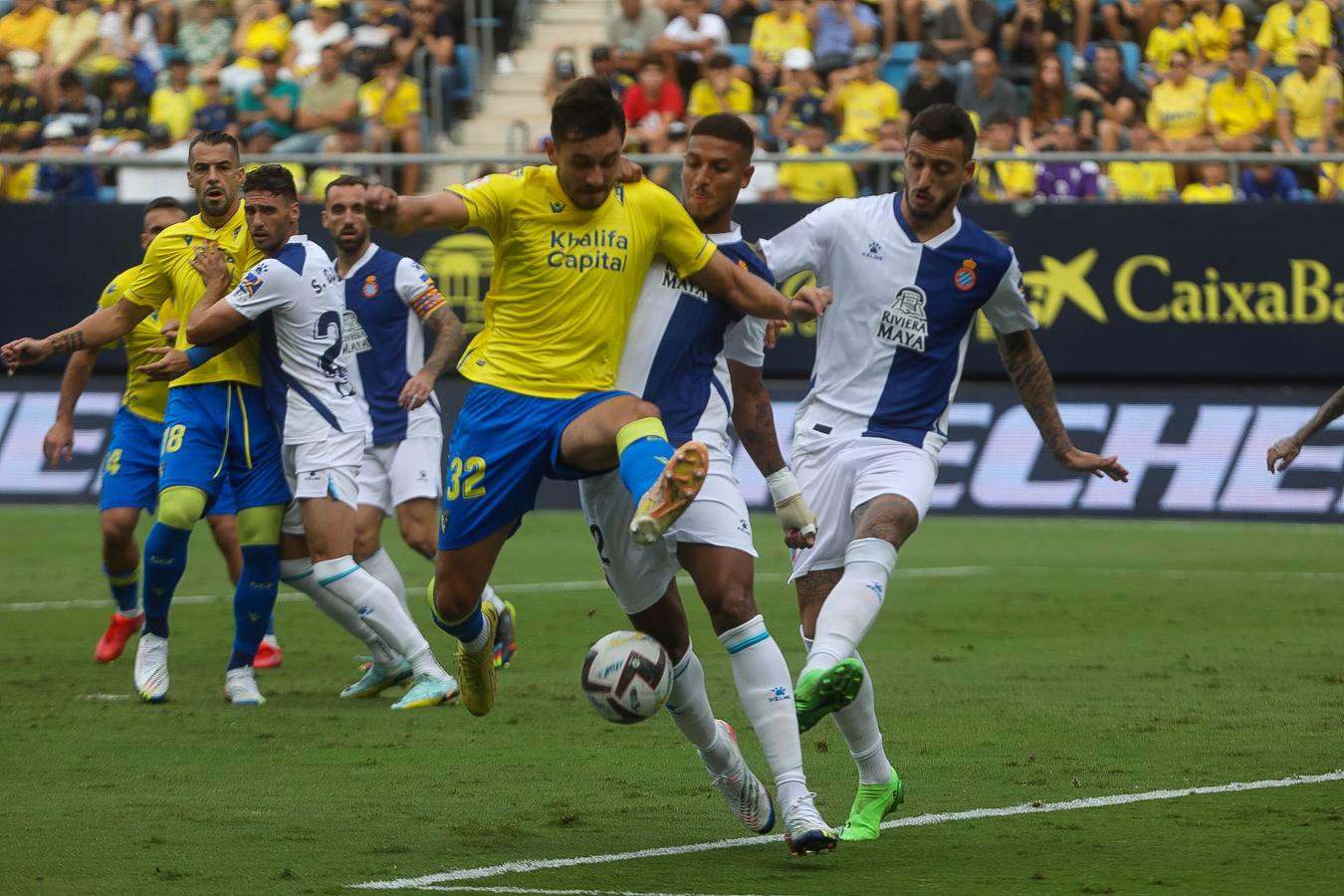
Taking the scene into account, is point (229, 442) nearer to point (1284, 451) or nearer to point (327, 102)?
point (1284, 451)

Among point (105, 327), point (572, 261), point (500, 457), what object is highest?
point (572, 261)

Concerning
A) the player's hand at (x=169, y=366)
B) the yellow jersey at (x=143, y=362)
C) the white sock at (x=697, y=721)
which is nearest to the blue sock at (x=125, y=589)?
the yellow jersey at (x=143, y=362)

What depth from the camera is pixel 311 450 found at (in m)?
9.02

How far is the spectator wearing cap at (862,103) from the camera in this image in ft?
64.6

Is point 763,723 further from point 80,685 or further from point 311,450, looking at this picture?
point 80,685

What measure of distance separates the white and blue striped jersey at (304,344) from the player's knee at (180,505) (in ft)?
1.58

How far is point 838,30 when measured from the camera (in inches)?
827

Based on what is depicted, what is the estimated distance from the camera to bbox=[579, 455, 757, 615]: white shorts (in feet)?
20.7

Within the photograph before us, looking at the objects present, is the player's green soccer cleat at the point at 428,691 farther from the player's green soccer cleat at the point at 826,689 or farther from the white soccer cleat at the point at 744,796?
the player's green soccer cleat at the point at 826,689

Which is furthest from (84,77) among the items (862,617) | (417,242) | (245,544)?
(862,617)

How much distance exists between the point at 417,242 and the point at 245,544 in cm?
1008

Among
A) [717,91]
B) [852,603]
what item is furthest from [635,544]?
[717,91]

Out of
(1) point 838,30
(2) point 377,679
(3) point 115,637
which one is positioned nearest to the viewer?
(2) point 377,679

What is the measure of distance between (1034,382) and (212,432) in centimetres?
387
